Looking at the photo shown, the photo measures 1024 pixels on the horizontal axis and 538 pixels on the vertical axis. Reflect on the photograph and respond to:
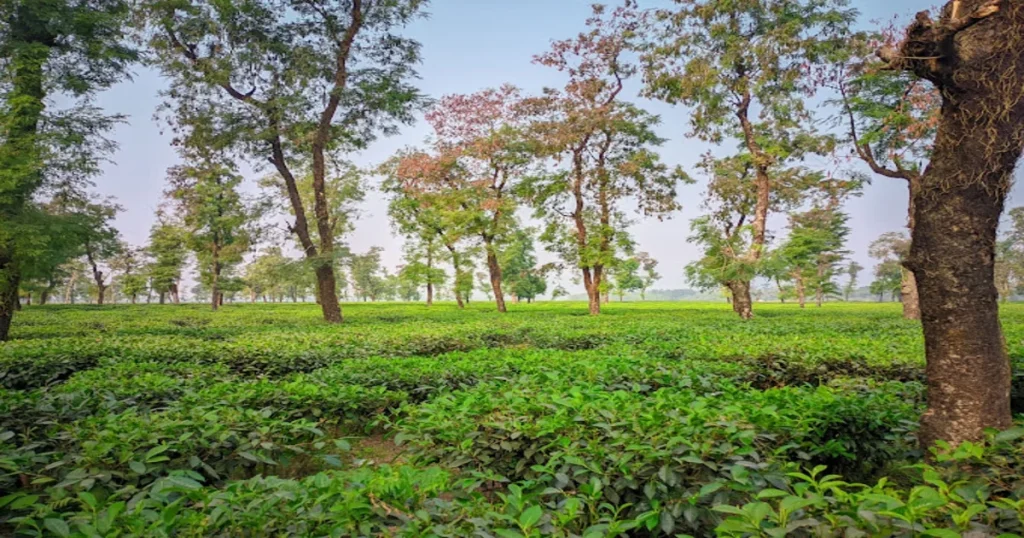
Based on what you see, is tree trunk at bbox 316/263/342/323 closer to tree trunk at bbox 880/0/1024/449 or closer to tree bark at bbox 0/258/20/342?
tree bark at bbox 0/258/20/342

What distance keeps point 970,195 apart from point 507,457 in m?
A: 3.45

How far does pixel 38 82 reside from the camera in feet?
37.2

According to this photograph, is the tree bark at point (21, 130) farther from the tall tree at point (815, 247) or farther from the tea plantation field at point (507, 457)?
the tall tree at point (815, 247)

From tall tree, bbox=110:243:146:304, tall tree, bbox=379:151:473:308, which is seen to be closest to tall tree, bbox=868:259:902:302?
tall tree, bbox=379:151:473:308

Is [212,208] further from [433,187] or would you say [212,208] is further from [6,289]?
[6,289]

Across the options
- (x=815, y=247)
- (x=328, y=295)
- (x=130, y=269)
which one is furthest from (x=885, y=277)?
(x=130, y=269)

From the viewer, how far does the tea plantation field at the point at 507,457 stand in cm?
181

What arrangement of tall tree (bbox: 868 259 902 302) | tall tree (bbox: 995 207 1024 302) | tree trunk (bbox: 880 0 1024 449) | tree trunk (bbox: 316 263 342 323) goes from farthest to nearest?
tall tree (bbox: 868 259 902 302) → tall tree (bbox: 995 207 1024 302) → tree trunk (bbox: 316 263 342 323) → tree trunk (bbox: 880 0 1024 449)

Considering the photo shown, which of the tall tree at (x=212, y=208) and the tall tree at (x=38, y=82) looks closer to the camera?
the tall tree at (x=38, y=82)

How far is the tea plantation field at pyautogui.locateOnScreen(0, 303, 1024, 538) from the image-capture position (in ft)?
5.94

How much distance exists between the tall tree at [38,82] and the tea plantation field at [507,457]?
21.5ft

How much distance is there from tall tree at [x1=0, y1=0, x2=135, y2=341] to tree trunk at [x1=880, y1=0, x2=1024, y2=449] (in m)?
14.3

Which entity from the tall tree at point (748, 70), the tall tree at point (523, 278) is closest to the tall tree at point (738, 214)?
the tall tree at point (748, 70)

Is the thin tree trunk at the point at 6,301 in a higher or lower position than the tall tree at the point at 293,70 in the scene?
lower
